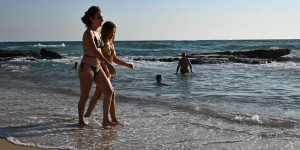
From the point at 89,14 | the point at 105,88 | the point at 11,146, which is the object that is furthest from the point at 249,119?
the point at 11,146

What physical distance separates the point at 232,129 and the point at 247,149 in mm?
1148

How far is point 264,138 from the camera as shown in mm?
5348

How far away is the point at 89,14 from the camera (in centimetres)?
566

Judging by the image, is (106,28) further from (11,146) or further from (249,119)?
(249,119)

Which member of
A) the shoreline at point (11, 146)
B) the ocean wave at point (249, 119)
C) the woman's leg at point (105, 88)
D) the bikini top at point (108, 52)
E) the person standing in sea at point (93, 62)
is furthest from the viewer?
the ocean wave at point (249, 119)

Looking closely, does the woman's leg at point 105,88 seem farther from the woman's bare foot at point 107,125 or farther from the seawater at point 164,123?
the seawater at point 164,123

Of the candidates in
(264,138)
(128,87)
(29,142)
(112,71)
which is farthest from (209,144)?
(128,87)

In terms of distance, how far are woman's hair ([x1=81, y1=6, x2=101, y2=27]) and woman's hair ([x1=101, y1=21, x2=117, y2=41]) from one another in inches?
10.2

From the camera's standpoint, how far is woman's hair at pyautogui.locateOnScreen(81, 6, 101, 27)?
5.63m

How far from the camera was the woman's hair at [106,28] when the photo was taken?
5.86m

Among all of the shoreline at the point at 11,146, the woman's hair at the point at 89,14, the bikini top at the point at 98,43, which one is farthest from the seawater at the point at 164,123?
the woman's hair at the point at 89,14

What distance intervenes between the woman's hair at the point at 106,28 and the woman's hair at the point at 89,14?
26cm

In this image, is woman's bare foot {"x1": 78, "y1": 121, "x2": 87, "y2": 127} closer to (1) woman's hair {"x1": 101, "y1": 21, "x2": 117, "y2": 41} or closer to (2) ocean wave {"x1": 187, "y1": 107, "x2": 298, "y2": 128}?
(1) woman's hair {"x1": 101, "y1": 21, "x2": 117, "y2": 41}

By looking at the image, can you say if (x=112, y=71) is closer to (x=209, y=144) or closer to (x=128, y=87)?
(x=209, y=144)
